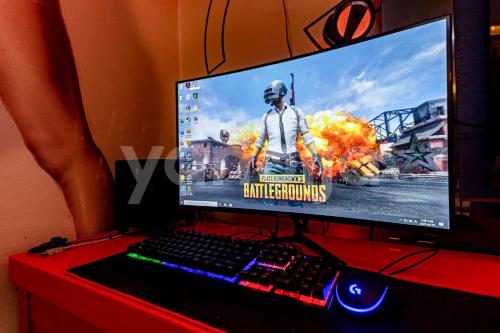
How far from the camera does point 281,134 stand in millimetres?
757

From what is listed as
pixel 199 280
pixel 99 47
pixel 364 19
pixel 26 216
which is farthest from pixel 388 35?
pixel 26 216

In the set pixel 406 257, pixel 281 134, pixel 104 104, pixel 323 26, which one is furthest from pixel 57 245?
pixel 323 26

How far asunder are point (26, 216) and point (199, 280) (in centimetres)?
57

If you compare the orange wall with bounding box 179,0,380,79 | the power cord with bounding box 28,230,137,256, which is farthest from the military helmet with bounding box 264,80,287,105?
the power cord with bounding box 28,230,137,256

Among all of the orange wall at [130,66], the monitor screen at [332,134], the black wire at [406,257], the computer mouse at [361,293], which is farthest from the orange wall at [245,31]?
the computer mouse at [361,293]

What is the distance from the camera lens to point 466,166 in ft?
2.27

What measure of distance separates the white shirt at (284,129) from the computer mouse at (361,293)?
14.5 inches

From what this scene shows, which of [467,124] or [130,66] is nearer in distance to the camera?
[467,124]

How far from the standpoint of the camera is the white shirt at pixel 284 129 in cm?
73

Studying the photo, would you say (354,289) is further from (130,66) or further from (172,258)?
(130,66)

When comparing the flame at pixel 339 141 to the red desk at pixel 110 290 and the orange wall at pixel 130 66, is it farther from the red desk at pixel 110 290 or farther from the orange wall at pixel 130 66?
the orange wall at pixel 130 66

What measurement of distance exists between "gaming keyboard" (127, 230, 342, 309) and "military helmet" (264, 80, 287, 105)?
39 cm

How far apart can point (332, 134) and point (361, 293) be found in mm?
376

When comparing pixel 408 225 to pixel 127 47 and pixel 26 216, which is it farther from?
pixel 127 47
